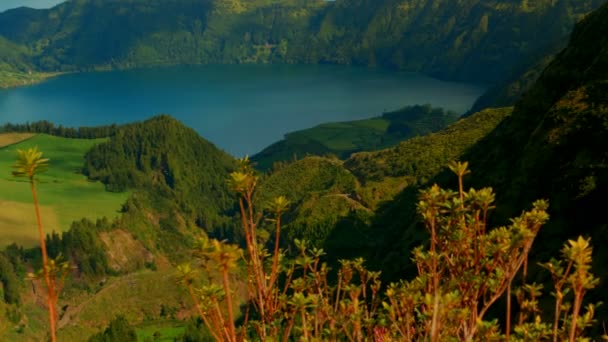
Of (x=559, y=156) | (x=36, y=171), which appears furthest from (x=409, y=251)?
(x=36, y=171)

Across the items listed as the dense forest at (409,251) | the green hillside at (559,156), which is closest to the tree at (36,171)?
the dense forest at (409,251)

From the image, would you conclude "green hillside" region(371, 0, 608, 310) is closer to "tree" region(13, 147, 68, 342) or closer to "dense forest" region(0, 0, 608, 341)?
"dense forest" region(0, 0, 608, 341)

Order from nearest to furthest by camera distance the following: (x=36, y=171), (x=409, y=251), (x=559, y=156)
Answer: (x=36, y=171) < (x=559, y=156) < (x=409, y=251)

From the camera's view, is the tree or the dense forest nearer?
the tree

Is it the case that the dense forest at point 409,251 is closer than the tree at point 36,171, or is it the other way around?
the tree at point 36,171

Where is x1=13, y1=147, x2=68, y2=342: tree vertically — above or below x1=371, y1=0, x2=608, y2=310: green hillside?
above

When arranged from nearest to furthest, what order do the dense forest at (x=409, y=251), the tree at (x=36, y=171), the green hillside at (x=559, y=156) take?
the tree at (x=36, y=171) < the dense forest at (x=409, y=251) < the green hillside at (x=559, y=156)

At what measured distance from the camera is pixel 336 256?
357ft

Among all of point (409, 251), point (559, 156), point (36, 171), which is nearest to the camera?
point (36, 171)

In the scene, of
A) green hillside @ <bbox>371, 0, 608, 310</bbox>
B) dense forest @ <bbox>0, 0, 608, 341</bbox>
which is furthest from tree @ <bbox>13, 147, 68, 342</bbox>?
green hillside @ <bbox>371, 0, 608, 310</bbox>

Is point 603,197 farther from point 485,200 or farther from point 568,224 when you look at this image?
point 485,200

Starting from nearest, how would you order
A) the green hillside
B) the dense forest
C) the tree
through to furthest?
the tree < the dense forest < the green hillside

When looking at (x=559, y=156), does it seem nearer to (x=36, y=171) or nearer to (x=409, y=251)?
(x=409, y=251)

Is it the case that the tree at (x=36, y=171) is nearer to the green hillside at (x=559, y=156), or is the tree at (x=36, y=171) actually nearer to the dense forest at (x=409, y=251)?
the dense forest at (x=409, y=251)
